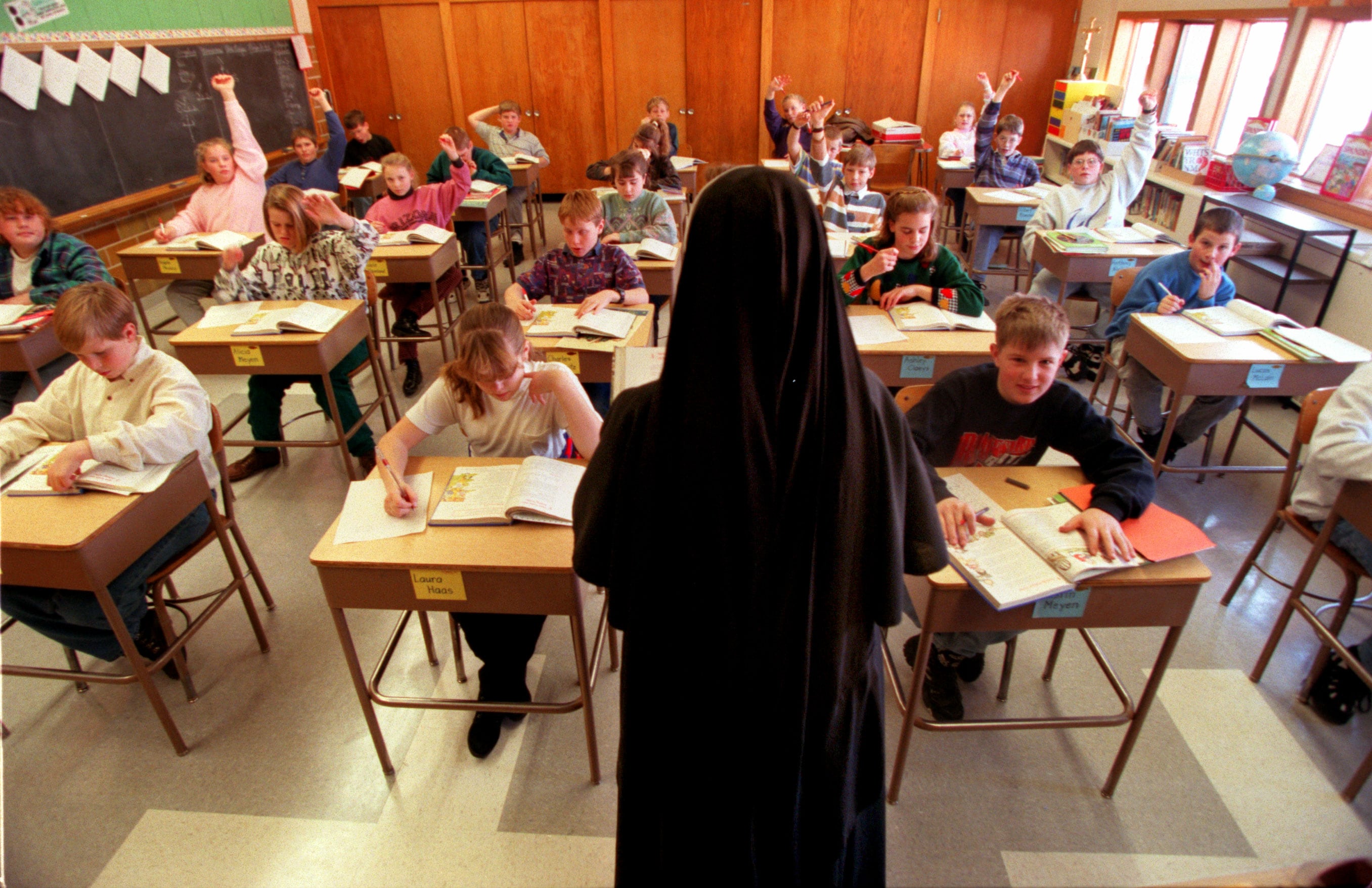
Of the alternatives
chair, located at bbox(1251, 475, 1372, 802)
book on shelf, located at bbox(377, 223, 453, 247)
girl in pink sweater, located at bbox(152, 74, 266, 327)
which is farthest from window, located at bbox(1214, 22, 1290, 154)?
girl in pink sweater, located at bbox(152, 74, 266, 327)

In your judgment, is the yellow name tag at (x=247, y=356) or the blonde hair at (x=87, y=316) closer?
the blonde hair at (x=87, y=316)

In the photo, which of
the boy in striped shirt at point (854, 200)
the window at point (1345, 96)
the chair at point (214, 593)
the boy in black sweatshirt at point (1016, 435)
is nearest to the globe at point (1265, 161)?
the window at point (1345, 96)

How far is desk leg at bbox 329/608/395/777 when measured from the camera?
1.71 m

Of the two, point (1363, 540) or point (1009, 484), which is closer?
point (1009, 484)

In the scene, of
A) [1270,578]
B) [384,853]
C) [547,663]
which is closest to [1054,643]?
[1270,578]

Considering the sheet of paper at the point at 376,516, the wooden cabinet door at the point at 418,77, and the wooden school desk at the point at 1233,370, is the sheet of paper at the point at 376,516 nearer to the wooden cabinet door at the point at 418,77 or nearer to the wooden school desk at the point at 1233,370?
the wooden school desk at the point at 1233,370

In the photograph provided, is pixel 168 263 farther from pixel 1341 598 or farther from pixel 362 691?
pixel 1341 598

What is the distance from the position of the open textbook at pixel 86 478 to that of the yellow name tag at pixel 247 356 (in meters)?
0.88

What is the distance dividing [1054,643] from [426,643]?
190cm

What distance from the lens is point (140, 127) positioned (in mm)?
5227

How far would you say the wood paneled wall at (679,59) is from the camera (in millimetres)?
7328

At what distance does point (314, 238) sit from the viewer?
3.22m

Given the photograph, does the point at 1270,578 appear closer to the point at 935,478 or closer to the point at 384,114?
the point at 935,478

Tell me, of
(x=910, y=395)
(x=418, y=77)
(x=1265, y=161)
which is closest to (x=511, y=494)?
(x=910, y=395)
